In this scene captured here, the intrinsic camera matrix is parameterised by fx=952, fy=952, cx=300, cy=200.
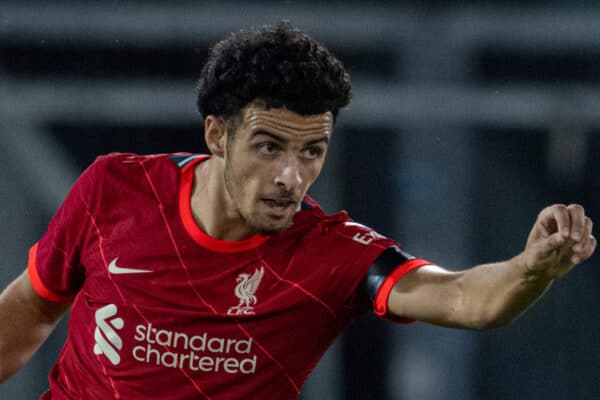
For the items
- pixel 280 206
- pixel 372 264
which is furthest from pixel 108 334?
pixel 372 264

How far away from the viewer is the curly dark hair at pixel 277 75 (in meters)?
1.96

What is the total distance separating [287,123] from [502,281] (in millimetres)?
547

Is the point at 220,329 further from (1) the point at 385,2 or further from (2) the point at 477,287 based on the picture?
(1) the point at 385,2

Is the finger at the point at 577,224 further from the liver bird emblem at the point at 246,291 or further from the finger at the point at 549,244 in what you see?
the liver bird emblem at the point at 246,291

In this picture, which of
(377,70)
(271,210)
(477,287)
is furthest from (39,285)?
(377,70)

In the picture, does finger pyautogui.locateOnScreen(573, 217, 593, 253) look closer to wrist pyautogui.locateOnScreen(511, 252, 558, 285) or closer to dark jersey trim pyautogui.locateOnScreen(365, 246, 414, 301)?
wrist pyautogui.locateOnScreen(511, 252, 558, 285)

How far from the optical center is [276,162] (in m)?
1.95

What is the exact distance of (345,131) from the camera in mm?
4195

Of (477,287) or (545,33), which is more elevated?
(545,33)

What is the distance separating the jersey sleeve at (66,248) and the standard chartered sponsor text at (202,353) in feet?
1.02

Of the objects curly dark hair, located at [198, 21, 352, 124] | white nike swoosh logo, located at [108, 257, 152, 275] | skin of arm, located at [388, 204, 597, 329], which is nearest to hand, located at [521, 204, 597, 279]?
skin of arm, located at [388, 204, 597, 329]

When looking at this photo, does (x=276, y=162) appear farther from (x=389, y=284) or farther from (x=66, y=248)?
(x=66, y=248)

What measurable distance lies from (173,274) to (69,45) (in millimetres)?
2585

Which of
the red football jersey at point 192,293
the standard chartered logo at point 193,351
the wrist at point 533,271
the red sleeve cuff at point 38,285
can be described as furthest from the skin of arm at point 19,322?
the wrist at point 533,271
